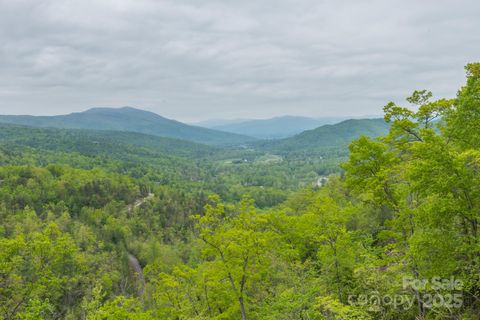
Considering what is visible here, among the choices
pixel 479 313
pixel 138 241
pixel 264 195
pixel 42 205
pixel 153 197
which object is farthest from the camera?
pixel 264 195

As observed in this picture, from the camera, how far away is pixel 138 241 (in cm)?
9612

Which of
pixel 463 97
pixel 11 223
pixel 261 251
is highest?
pixel 463 97

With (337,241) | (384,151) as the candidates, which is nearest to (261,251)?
(337,241)

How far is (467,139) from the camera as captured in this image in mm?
15617

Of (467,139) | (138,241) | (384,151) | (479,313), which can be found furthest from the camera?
(138,241)

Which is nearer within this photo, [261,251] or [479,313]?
[479,313]

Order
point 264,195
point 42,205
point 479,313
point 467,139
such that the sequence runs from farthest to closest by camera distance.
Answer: point 264,195, point 42,205, point 467,139, point 479,313

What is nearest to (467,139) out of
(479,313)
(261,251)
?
(479,313)

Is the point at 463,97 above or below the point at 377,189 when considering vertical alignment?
above

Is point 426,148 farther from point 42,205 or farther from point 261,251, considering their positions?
point 42,205

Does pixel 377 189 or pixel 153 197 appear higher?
pixel 377 189

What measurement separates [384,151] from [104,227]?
297ft

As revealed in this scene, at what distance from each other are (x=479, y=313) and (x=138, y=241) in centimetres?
9189

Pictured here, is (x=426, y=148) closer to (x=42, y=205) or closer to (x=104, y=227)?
(x=104, y=227)
